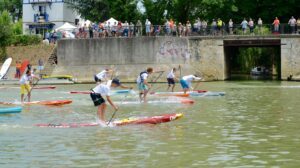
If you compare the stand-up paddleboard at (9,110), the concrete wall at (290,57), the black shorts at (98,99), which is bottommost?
the stand-up paddleboard at (9,110)

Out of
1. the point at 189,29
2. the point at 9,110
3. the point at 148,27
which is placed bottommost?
the point at 9,110

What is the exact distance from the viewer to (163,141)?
48.8 feet

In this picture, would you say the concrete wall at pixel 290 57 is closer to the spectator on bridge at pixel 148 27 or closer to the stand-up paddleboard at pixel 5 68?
the spectator on bridge at pixel 148 27

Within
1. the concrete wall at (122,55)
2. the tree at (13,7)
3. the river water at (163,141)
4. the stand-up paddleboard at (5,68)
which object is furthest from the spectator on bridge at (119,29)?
the tree at (13,7)

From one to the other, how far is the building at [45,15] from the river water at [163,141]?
61.9m

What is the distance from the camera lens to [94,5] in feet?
238

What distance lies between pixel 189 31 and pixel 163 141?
1327 inches

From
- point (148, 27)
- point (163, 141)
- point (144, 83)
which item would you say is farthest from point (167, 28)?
point (163, 141)

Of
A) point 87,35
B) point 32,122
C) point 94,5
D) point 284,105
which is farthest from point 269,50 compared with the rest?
point 32,122

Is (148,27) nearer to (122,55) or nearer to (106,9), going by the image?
(122,55)

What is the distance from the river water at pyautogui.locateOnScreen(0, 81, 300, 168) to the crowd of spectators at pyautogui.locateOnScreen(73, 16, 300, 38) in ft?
77.2

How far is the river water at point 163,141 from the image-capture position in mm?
12312

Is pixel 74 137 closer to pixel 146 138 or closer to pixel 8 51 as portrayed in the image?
pixel 146 138

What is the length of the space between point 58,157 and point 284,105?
14.3m
